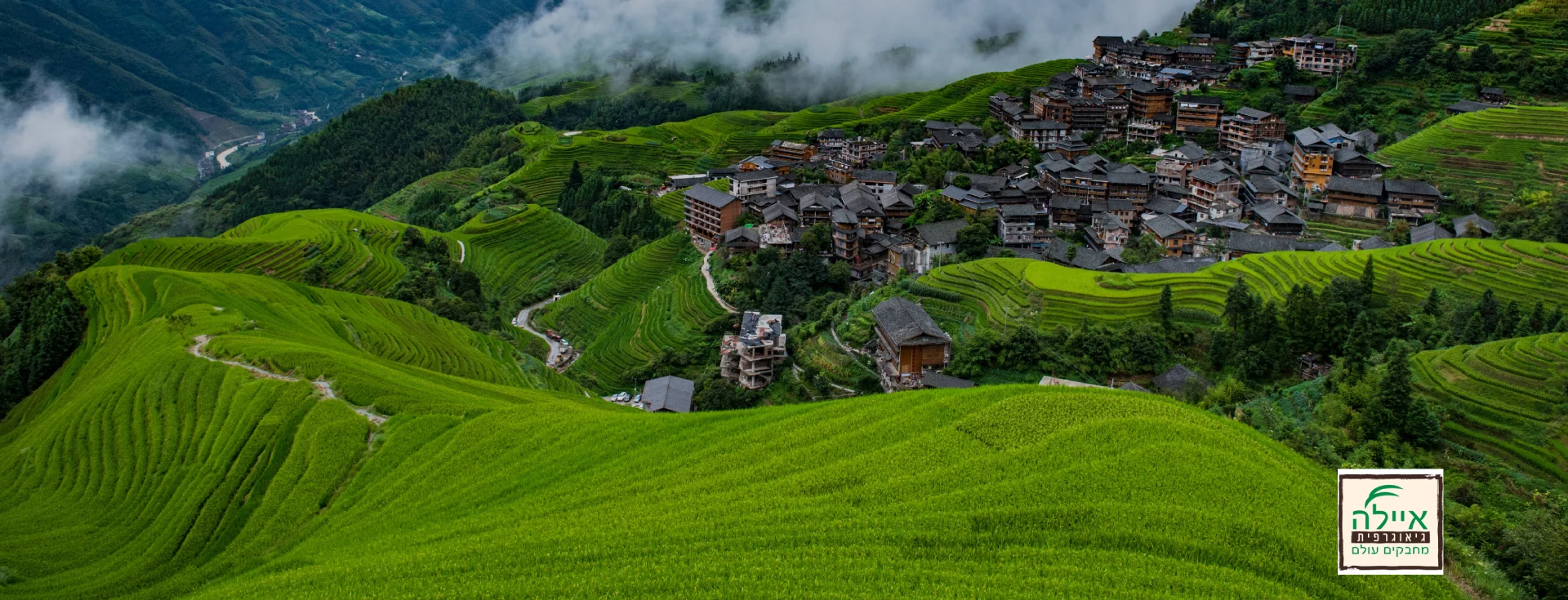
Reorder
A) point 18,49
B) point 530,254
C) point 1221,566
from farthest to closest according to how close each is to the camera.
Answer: point 18,49
point 530,254
point 1221,566

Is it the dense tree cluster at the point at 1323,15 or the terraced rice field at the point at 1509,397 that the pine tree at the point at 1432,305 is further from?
the dense tree cluster at the point at 1323,15

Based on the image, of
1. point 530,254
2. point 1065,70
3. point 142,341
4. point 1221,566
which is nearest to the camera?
point 1221,566

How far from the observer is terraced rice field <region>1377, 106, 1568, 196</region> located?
45.4 m

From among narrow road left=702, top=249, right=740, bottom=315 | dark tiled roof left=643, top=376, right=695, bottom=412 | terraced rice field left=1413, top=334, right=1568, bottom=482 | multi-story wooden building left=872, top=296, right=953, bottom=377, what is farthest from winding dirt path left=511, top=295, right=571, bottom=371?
terraced rice field left=1413, top=334, right=1568, bottom=482

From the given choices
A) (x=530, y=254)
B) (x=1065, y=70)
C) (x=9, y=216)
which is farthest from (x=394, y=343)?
(x=9, y=216)

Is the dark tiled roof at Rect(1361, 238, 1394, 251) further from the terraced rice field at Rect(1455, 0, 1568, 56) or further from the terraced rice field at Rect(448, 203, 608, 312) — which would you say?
the terraced rice field at Rect(448, 203, 608, 312)

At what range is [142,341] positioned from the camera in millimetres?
27875

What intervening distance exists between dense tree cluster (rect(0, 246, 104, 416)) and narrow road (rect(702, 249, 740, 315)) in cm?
2607

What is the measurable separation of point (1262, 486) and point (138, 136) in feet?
479

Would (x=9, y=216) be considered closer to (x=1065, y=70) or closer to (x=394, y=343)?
(x=394, y=343)

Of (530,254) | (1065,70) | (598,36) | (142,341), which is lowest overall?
(530,254)

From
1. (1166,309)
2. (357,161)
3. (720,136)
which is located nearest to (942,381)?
(1166,309)

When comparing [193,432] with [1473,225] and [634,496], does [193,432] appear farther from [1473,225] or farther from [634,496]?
[1473,225]

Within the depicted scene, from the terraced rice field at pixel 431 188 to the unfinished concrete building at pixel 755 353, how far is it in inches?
A: 1808
